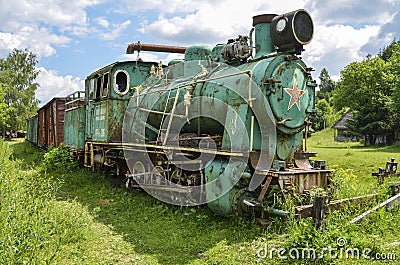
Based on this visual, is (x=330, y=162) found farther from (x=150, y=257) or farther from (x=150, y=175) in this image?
(x=150, y=257)

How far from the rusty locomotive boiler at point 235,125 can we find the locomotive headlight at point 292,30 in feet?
0.06

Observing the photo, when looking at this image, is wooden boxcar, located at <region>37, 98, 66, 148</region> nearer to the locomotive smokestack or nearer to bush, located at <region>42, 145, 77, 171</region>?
bush, located at <region>42, 145, 77, 171</region>

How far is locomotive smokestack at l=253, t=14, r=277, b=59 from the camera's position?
7.51m

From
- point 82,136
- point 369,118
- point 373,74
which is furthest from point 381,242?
point 373,74

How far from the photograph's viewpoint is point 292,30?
6.79 metres

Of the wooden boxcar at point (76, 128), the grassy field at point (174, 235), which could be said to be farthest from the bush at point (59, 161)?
the grassy field at point (174, 235)

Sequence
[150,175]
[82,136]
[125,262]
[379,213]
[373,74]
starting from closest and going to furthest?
[125,262] < [379,213] < [150,175] < [82,136] < [373,74]

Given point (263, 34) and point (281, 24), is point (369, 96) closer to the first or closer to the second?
point (263, 34)

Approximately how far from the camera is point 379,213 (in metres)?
6.65

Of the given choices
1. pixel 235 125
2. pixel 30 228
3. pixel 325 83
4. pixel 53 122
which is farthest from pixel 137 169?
pixel 325 83

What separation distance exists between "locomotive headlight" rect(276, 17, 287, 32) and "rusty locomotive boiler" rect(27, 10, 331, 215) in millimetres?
18

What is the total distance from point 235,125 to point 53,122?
1587 centimetres

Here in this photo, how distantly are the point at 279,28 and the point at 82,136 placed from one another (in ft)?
29.7

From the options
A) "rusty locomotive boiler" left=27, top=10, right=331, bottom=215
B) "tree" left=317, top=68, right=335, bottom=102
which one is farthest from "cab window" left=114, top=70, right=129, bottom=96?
"tree" left=317, top=68, right=335, bottom=102
